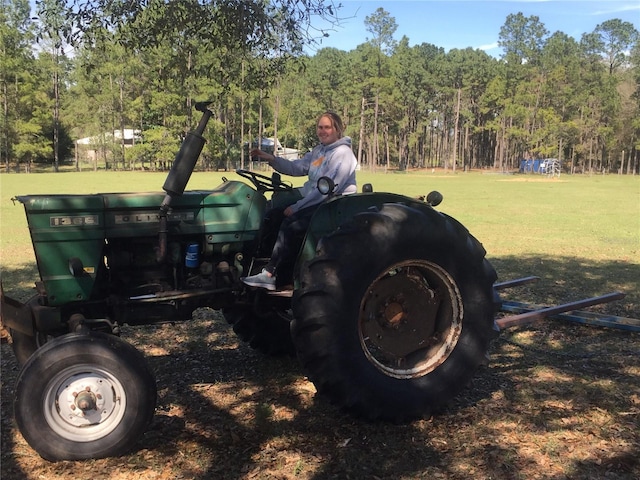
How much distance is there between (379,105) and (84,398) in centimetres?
7427

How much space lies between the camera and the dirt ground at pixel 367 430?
326 cm

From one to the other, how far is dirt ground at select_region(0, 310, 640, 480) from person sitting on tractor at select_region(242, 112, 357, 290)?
1.00 metres

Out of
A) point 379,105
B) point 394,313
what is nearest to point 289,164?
point 394,313

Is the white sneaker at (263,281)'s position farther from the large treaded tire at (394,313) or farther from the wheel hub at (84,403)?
the wheel hub at (84,403)

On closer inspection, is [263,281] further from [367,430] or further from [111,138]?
[111,138]

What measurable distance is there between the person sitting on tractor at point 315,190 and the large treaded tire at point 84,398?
112cm

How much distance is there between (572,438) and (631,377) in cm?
146

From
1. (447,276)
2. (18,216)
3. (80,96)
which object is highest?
(80,96)

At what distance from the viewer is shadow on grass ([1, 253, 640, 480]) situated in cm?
328

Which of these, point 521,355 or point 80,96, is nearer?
point 521,355

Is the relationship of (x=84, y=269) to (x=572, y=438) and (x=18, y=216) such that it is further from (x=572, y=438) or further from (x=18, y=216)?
(x=18, y=216)

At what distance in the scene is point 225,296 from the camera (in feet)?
14.1

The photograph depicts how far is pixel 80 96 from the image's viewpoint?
222 feet

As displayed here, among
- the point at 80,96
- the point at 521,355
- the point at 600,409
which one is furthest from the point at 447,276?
the point at 80,96
